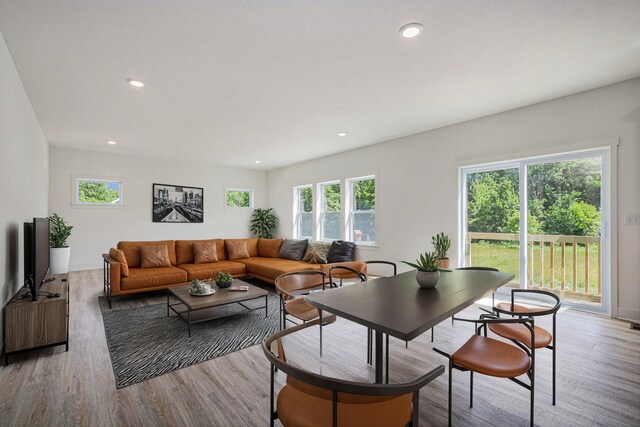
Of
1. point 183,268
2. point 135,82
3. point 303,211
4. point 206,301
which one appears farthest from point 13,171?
point 303,211

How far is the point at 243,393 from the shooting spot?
6.84ft

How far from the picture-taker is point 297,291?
118 inches

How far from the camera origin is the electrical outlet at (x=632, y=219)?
328 cm

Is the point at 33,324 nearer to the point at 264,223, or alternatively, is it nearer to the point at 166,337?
the point at 166,337

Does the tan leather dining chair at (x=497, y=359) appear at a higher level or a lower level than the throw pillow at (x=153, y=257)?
lower

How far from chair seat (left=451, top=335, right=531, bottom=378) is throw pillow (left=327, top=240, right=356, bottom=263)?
12.7 feet

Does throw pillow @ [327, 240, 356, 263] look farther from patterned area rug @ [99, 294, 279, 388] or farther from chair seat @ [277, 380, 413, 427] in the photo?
chair seat @ [277, 380, 413, 427]

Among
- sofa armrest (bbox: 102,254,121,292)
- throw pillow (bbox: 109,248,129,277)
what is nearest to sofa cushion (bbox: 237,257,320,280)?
throw pillow (bbox: 109,248,129,277)

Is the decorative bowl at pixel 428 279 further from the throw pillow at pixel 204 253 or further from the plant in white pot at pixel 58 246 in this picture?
the plant in white pot at pixel 58 246

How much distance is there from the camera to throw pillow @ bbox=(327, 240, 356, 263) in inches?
225

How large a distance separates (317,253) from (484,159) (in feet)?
10.3

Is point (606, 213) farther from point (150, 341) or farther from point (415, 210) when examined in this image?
point (150, 341)

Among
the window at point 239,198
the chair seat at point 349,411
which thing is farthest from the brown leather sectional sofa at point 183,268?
the chair seat at point 349,411

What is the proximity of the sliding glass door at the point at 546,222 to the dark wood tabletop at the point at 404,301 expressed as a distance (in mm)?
1970
